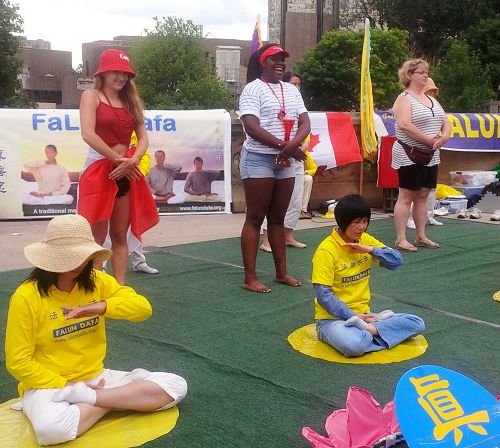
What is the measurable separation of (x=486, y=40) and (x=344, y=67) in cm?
794

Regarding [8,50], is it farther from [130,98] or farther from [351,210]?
[351,210]

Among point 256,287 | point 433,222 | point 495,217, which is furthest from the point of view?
point 495,217

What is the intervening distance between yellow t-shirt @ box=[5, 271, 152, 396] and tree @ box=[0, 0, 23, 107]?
1419 inches

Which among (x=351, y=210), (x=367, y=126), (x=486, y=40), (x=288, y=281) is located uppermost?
(x=486, y=40)

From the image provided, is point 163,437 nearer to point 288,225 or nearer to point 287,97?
point 287,97

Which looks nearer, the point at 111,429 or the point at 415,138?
the point at 111,429

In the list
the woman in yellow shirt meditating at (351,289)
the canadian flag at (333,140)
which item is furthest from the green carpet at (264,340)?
the canadian flag at (333,140)

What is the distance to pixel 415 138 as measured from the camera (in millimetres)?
6094

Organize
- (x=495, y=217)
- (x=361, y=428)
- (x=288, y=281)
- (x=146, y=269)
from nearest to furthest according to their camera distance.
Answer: (x=361, y=428) < (x=288, y=281) < (x=146, y=269) < (x=495, y=217)

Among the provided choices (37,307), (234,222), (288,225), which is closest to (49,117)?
(234,222)

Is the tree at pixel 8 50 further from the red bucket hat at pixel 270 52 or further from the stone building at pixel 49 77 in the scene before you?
the red bucket hat at pixel 270 52

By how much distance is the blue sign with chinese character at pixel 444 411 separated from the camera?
86.0 inches

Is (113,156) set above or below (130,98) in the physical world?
below

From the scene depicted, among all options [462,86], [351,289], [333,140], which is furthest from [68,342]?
[462,86]
